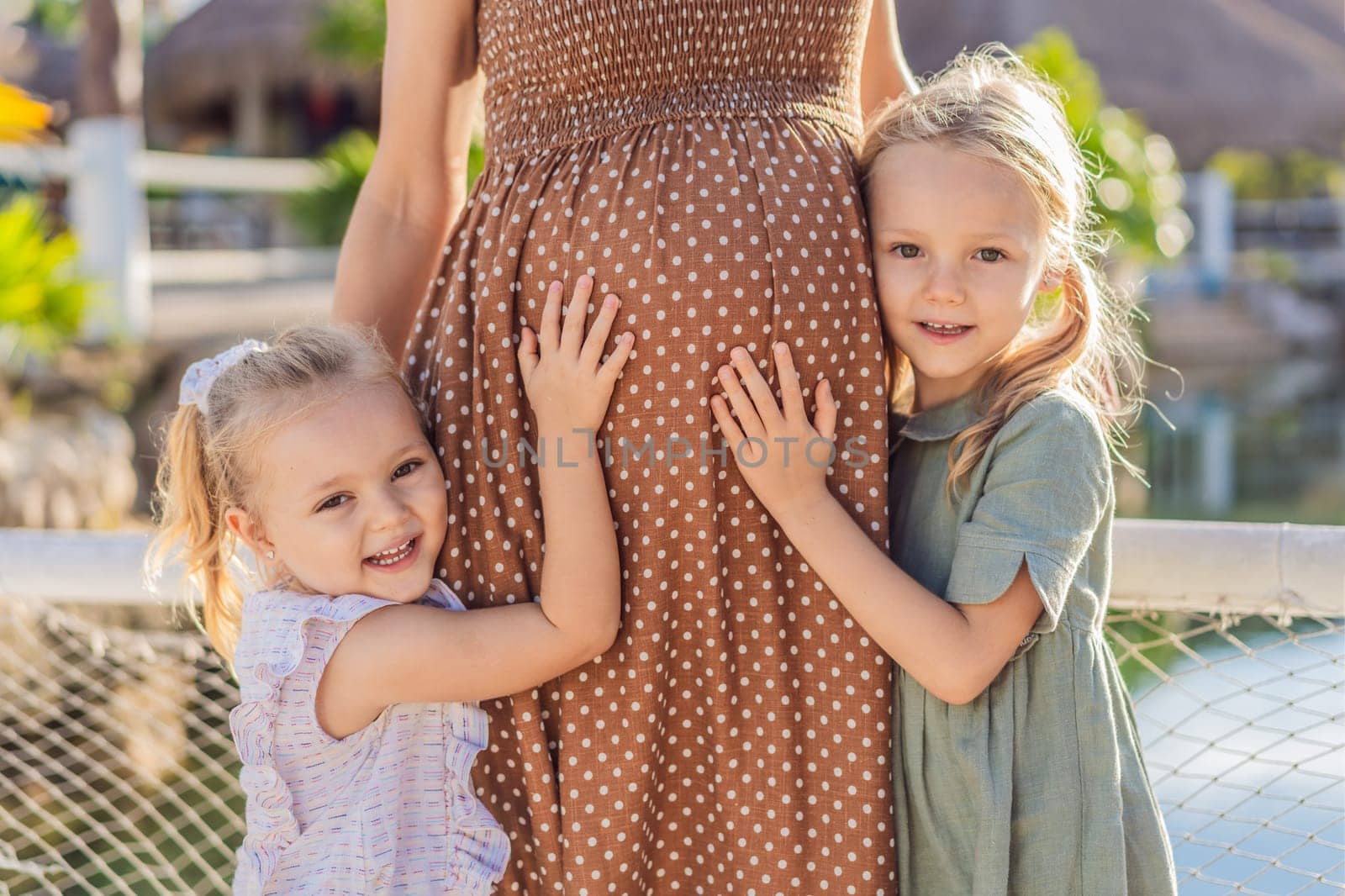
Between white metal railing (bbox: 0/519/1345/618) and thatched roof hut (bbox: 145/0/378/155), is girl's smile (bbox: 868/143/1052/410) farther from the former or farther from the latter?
thatched roof hut (bbox: 145/0/378/155)

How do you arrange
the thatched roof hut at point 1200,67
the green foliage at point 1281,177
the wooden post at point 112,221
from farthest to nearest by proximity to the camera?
the green foliage at point 1281,177 → the thatched roof hut at point 1200,67 → the wooden post at point 112,221

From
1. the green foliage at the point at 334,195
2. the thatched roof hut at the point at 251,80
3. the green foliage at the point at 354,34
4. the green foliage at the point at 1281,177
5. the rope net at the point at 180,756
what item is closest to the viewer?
the rope net at the point at 180,756

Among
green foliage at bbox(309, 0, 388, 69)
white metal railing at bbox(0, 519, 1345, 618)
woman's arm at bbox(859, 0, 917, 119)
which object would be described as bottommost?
white metal railing at bbox(0, 519, 1345, 618)

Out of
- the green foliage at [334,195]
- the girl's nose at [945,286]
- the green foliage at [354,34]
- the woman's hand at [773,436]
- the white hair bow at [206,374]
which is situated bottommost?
the woman's hand at [773,436]

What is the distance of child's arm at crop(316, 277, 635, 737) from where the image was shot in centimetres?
134

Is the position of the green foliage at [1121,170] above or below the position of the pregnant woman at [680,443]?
above

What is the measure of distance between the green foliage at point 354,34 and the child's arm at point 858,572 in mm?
8456

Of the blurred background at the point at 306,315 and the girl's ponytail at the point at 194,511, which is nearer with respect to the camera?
the girl's ponytail at the point at 194,511

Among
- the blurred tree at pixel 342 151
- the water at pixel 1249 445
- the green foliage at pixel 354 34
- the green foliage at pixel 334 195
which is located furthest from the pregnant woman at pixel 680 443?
the green foliage at pixel 354 34

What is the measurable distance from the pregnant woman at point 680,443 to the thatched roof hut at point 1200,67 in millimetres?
11023

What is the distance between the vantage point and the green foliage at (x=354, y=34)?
30.5 feet

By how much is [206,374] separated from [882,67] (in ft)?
3.22

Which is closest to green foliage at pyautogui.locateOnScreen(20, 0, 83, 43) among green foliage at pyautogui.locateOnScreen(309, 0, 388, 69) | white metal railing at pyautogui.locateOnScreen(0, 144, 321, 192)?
green foliage at pyautogui.locateOnScreen(309, 0, 388, 69)

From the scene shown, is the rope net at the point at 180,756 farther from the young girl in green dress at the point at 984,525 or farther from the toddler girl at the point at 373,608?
the young girl in green dress at the point at 984,525
